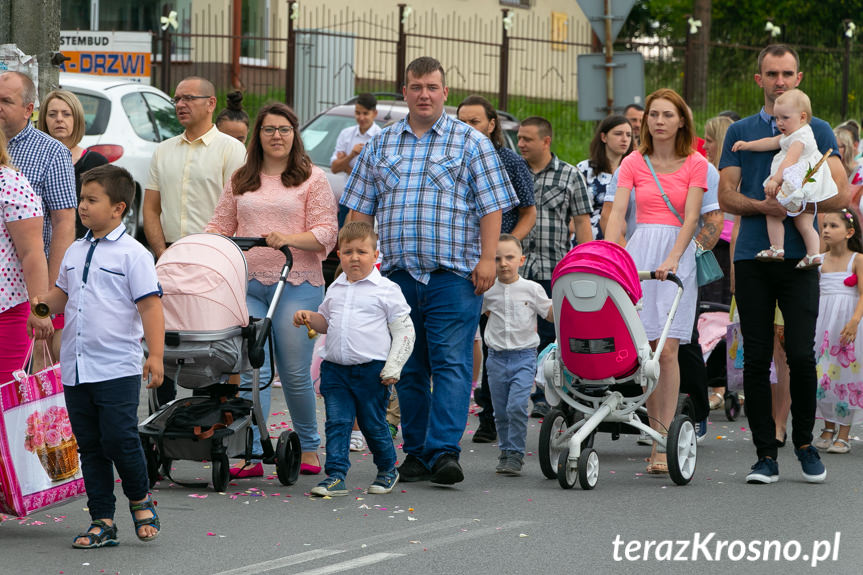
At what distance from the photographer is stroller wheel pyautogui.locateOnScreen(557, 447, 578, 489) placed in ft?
25.4

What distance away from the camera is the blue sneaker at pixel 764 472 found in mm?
8023

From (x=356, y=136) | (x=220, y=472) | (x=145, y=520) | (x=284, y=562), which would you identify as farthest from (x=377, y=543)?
(x=356, y=136)

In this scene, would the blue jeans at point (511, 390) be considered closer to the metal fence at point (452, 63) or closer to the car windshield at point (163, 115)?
the car windshield at point (163, 115)

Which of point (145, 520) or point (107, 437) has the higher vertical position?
point (107, 437)

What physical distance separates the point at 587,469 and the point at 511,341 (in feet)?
4.01

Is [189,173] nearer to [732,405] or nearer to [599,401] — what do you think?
[599,401]

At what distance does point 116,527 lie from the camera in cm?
644

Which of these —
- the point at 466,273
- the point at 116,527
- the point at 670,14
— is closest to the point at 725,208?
the point at 466,273

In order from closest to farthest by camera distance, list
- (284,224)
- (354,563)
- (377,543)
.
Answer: (354,563)
(377,543)
(284,224)


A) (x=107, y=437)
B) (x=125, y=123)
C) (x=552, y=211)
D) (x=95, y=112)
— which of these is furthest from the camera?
(x=125, y=123)

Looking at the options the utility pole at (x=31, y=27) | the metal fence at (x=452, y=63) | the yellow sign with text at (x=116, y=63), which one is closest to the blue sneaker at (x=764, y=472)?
the utility pole at (x=31, y=27)

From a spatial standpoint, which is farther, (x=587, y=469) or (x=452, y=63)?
(x=452, y=63)

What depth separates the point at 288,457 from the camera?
25.4 ft

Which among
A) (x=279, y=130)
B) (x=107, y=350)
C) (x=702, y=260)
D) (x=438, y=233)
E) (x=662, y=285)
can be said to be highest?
(x=279, y=130)
